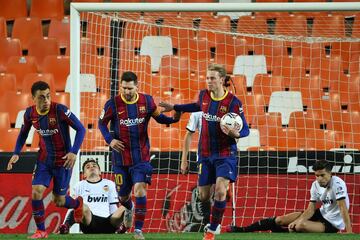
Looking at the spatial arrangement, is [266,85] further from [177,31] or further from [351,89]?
[177,31]

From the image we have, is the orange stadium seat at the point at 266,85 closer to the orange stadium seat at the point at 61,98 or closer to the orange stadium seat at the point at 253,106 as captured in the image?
the orange stadium seat at the point at 253,106

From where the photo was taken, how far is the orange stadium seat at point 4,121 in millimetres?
12742

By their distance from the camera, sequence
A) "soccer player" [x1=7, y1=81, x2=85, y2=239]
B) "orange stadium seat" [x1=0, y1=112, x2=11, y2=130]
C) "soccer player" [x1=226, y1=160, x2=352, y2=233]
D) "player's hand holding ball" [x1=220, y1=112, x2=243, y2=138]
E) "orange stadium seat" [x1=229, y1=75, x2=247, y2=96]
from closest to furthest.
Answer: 1. "player's hand holding ball" [x1=220, y1=112, x2=243, y2=138]
2. "soccer player" [x1=7, y1=81, x2=85, y2=239]
3. "soccer player" [x1=226, y1=160, x2=352, y2=233]
4. "orange stadium seat" [x1=229, y1=75, x2=247, y2=96]
5. "orange stadium seat" [x1=0, y1=112, x2=11, y2=130]

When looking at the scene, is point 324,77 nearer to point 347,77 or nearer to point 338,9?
point 347,77

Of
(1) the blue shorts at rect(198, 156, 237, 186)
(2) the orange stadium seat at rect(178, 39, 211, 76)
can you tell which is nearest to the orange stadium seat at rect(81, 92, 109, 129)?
(2) the orange stadium seat at rect(178, 39, 211, 76)

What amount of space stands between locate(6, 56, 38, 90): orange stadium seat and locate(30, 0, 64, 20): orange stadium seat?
139cm

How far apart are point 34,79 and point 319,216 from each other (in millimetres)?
5065

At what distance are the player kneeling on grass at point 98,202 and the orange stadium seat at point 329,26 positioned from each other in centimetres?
443

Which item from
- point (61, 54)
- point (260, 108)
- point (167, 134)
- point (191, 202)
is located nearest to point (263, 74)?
point (260, 108)

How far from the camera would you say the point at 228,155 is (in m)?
8.68

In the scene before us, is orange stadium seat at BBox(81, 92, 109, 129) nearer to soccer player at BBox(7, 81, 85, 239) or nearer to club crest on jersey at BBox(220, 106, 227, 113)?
soccer player at BBox(7, 81, 85, 239)

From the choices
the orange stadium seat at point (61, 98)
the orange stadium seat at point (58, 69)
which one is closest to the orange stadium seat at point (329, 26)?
the orange stadium seat at point (61, 98)

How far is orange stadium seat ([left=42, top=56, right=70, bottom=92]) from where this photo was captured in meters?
14.0

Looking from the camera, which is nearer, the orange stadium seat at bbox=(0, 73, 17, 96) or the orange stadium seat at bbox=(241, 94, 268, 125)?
the orange stadium seat at bbox=(241, 94, 268, 125)
